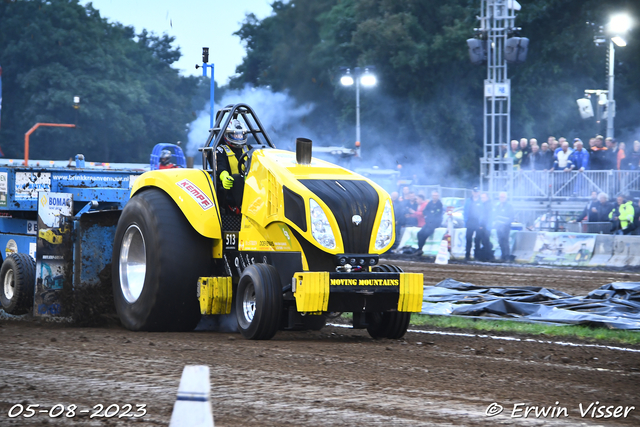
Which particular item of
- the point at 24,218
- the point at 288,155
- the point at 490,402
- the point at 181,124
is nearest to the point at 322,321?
the point at 288,155

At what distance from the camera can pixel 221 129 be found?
9641mm

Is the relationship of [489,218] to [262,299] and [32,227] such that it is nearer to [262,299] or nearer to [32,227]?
[32,227]

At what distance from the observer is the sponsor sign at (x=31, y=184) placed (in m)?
12.1

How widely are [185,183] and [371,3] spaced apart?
40579 mm

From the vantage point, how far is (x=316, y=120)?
170 ft

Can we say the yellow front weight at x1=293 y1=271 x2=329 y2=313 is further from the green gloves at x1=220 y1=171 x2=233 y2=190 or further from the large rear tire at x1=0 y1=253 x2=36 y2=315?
the large rear tire at x1=0 y1=253 x2=36 y2=315

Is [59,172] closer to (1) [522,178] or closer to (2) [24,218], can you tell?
(2) [24,218]

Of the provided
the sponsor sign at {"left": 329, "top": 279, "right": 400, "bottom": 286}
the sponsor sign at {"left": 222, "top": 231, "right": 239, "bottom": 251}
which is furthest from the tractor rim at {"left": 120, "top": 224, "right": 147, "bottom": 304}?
the sponsor sign at {"left": 329, "top": 279, "right": 400, "bottom": 286}

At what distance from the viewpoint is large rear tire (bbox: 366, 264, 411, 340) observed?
8.87 m

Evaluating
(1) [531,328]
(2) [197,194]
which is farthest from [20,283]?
(1) [531,328]

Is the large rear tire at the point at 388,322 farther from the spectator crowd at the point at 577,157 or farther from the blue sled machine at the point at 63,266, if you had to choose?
the spectator crowd at the point at 577,157

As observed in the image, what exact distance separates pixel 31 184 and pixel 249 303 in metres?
5.13

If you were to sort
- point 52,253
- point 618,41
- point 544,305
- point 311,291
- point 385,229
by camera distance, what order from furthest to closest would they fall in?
point 618,41 < point 544,305 < point 52,253 < point 385,229 < point 311,291

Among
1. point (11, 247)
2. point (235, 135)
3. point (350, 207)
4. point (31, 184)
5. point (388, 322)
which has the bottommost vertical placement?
point (388, 322)
